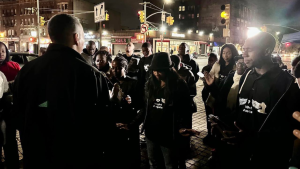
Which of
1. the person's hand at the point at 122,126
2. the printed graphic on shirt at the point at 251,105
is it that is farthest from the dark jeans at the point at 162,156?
the printed graphic on shirt at the point at 251,105

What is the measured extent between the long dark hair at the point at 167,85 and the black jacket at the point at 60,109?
1.43 m

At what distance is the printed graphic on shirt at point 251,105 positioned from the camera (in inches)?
98.0

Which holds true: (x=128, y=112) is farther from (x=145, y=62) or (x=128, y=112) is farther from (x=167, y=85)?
(x=145, y=62)

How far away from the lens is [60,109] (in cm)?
179

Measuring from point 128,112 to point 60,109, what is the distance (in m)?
2.10

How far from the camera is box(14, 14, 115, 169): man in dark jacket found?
1800 millimetres

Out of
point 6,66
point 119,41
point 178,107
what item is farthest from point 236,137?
point 119,41

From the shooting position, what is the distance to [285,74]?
96.5 inches

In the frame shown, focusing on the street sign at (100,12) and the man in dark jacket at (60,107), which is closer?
the man in dark jacket at (60,107)

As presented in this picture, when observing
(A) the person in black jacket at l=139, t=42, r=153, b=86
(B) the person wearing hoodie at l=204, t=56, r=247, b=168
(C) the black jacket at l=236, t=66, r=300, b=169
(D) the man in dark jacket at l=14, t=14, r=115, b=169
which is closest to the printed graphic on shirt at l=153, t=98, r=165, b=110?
(B) the person wearing hoodie at l=204, t=56, r=247, b=168

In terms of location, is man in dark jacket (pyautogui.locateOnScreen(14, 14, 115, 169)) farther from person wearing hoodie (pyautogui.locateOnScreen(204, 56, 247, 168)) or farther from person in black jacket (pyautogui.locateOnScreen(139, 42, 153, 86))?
person in black jacket (pyautogui.locateOnScreen(139, 42, 153, 86))

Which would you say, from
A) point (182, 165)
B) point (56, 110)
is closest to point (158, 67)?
point (182, 165)

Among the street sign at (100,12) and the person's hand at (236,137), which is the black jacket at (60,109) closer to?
the person's hand at (236,137)

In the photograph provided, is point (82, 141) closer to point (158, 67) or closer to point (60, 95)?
point (60, 95)
